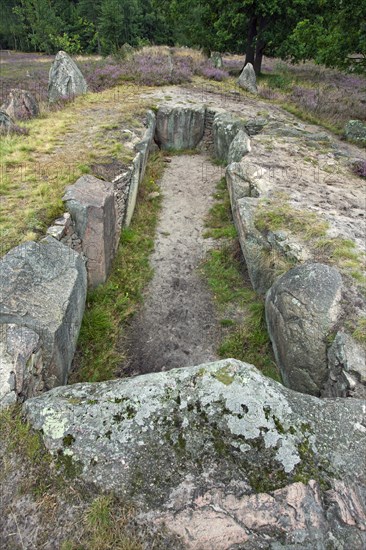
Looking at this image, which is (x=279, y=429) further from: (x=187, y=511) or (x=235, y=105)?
(x=235, y=105)

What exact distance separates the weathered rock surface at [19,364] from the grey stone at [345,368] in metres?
4.25

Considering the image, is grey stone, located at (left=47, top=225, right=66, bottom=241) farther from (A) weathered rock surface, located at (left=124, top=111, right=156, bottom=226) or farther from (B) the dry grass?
(A) weathered rock surface, located at (left=124, top=111, right=156, bottom=226)

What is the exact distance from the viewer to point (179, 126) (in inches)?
647

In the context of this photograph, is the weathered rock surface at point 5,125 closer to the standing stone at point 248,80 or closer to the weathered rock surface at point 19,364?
the weathered rock surface at point 19,364

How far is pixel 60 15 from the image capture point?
64875 millimetres

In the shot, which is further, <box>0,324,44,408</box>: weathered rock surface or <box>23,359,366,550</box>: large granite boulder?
<box>0,324,44,408</box>: weathered rock surface

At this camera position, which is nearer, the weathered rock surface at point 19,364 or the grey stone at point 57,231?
the weathered rock surface at point 19,364

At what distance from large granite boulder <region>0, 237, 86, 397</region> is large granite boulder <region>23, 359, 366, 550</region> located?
2.61ft

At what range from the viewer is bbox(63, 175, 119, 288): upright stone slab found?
787 centimetres

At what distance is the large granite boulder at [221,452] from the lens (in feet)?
10.4

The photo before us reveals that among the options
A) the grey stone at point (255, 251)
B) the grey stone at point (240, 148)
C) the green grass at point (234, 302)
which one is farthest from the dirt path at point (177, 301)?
the grey stone at point (240, 148)

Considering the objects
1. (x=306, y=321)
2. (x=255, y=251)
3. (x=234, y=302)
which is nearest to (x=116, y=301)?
(x=234, y=302)

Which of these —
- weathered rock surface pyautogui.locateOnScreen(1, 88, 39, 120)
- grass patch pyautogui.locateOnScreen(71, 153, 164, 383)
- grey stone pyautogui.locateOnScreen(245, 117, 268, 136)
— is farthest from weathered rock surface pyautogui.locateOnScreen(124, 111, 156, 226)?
weathered rock surface pyautogui.locateOnScreen(1, 88, 39, 120)

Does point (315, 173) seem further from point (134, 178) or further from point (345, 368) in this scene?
point (345, 368)
